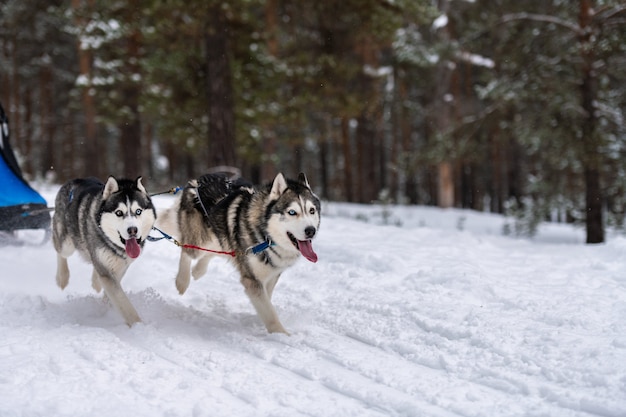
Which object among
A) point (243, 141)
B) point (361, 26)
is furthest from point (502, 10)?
point (243, 141)

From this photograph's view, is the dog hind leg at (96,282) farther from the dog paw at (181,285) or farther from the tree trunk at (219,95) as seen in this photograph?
the tree trunk at (219,95)

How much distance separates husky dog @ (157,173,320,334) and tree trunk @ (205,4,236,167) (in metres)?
5.82

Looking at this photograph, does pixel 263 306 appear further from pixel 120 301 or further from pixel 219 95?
pixel 219 95

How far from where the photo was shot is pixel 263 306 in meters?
4.67

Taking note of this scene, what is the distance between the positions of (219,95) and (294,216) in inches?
303

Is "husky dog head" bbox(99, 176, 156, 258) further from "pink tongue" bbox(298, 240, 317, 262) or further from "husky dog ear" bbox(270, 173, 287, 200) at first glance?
"pink tongue" bbox(298, 240, 317, 262)

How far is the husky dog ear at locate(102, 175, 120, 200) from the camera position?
14.7 feet

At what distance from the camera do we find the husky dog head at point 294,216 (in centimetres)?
432

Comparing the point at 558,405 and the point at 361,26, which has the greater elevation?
the point at 361,26

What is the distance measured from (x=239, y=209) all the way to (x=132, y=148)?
12854mm

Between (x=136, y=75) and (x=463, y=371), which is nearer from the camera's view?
(x=463, y=371)

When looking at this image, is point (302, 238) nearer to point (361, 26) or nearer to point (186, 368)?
point (186, 368)

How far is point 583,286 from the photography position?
18.7 feet

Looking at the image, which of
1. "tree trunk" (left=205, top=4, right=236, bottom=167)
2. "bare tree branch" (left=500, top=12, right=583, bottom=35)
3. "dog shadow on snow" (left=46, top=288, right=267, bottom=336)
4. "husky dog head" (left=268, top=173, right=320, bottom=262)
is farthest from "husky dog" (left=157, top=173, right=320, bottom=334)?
"bare tree branch" (left=500, top=12, right=583, bottom=35)
